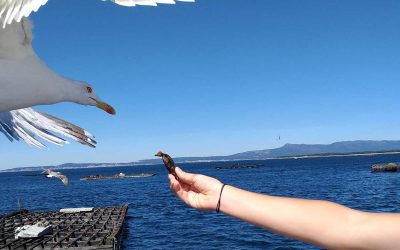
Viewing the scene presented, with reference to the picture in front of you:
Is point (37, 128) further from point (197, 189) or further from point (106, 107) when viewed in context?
point (197, 189)

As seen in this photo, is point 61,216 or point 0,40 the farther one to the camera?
point 61,216

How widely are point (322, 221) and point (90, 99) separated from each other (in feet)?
5.16

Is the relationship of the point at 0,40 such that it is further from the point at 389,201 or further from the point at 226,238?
the point at 389,201

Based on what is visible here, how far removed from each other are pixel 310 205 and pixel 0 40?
2112 millimetres

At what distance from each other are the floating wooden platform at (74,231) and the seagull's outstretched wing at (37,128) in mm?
18150

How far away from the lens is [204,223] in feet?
121

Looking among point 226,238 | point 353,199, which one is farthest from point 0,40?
point 353,199

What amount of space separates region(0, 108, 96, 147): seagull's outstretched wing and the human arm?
1128mm

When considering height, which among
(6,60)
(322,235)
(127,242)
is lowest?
(127,242)

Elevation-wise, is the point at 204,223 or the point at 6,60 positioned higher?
the point at 6,60

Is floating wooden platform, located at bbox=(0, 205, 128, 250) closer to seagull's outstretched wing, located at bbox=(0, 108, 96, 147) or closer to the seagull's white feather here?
seagull's outstretched wing, located at bbox=(0, 108, 96, 147)

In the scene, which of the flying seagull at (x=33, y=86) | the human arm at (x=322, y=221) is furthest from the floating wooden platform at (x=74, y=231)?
the human arm at (x=322, y=221)

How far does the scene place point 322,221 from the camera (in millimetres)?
1513

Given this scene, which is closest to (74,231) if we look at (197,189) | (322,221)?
(197,189)
